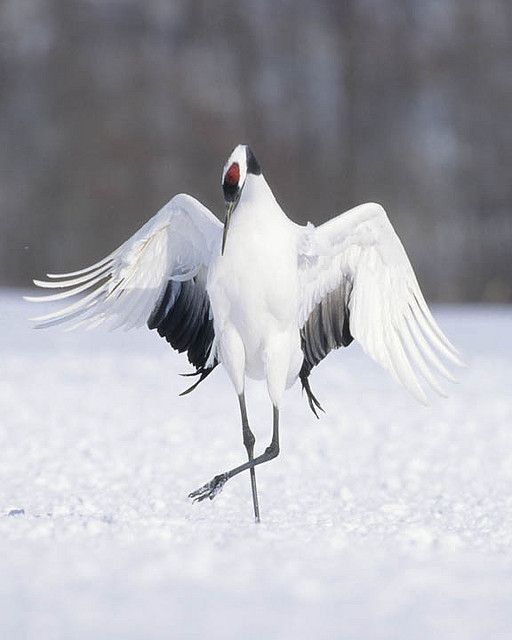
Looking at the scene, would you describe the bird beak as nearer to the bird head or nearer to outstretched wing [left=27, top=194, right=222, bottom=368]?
the bird head

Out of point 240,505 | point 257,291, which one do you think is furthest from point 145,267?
point 240,505

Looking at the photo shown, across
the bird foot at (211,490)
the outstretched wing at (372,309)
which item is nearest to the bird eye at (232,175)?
the outstretched wing at (372,309)

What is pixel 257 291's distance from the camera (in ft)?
21.1

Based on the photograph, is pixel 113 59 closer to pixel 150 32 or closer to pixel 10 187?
pixel 150 32

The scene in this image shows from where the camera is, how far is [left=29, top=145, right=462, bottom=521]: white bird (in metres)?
6.39

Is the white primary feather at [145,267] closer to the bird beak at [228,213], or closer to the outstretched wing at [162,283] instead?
the outstretched wing at [162,283]

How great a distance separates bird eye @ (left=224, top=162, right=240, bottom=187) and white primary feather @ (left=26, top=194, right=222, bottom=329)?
294mm

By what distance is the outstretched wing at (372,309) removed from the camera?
6824 mm

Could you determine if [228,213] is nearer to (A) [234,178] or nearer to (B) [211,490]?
(A) [234,178]

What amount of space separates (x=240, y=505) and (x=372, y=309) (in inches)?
44.7

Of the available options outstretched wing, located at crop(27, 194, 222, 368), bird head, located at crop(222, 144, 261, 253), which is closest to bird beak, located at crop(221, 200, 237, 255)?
bird head, located at crop(222, 144, 261, 253)

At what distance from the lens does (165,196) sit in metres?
25.6

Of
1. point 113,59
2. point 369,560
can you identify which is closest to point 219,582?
point 369,560

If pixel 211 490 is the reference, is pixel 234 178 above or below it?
above
